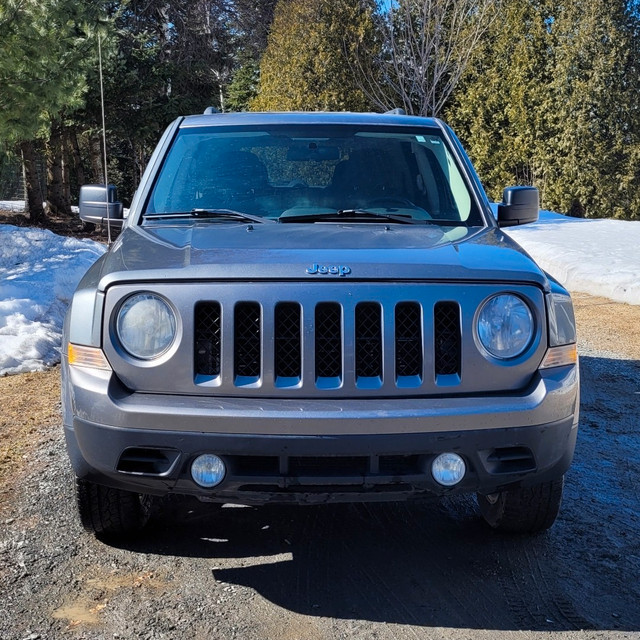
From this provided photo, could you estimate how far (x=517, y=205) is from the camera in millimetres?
4551

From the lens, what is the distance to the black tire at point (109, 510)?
3361 mm

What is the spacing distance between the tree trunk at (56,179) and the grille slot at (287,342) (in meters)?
20.0

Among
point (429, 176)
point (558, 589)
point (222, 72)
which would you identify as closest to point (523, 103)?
point (222, 72)

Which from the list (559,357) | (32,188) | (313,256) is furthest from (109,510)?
(32,188)

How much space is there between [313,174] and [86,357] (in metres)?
1.80

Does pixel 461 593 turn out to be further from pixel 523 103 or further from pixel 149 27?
pixel 149 27

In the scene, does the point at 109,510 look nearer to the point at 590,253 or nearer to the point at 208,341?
the point at 208,341

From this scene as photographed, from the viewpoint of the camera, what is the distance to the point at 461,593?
3.18 meters

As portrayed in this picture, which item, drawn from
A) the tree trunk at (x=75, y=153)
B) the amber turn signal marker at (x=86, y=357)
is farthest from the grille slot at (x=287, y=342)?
the tree trunk at (x=75, y=153)

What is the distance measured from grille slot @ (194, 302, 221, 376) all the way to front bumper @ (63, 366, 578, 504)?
12 centimetres

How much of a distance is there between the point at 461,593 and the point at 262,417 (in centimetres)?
109

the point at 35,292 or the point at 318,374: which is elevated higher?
the point at 318,374

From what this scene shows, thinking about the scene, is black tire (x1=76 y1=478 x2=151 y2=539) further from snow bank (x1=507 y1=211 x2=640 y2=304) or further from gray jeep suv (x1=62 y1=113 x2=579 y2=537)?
snow bank (x1=507 y1=211 x2=640 y2=304)

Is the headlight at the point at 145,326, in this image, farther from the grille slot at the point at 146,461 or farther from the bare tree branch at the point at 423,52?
the bare tree branch at the point at 423,52
